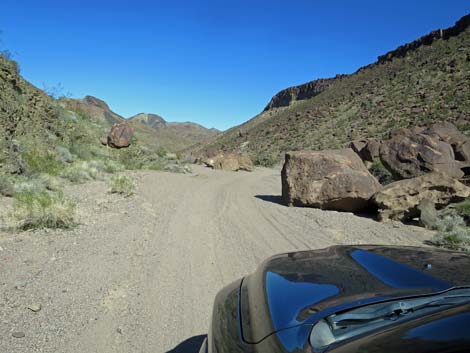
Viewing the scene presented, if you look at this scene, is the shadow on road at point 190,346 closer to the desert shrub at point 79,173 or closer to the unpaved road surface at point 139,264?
the unpaved road surface at point 139,264

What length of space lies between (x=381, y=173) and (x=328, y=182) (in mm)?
5157

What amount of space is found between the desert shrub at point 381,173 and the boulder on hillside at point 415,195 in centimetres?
417

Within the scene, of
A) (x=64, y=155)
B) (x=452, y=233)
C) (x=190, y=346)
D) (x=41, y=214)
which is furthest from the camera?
(x=64, y=155)

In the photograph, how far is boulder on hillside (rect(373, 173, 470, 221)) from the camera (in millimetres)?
9102

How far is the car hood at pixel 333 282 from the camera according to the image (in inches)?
71.4

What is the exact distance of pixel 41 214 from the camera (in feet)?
21.9

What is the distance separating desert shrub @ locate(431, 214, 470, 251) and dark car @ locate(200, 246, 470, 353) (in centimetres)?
521

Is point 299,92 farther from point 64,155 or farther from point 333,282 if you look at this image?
point 333,282

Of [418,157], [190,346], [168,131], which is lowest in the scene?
[190,346]

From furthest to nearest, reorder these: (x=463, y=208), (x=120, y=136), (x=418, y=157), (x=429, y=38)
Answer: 1. (x=429, y=38)
2. (x=120, y=136)
3. (x=418, y=157)
4. (x=463, y=208)

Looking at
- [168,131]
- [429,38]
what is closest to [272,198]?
[429,38]

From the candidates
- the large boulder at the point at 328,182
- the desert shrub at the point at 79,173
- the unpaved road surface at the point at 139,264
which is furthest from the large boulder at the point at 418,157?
the desert shrub at the point at 79,173

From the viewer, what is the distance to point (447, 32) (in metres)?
53.8

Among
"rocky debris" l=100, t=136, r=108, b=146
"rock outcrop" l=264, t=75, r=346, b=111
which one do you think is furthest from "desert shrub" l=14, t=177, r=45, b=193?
"rock outcrop" l=264, t=75, r=346, b=111
